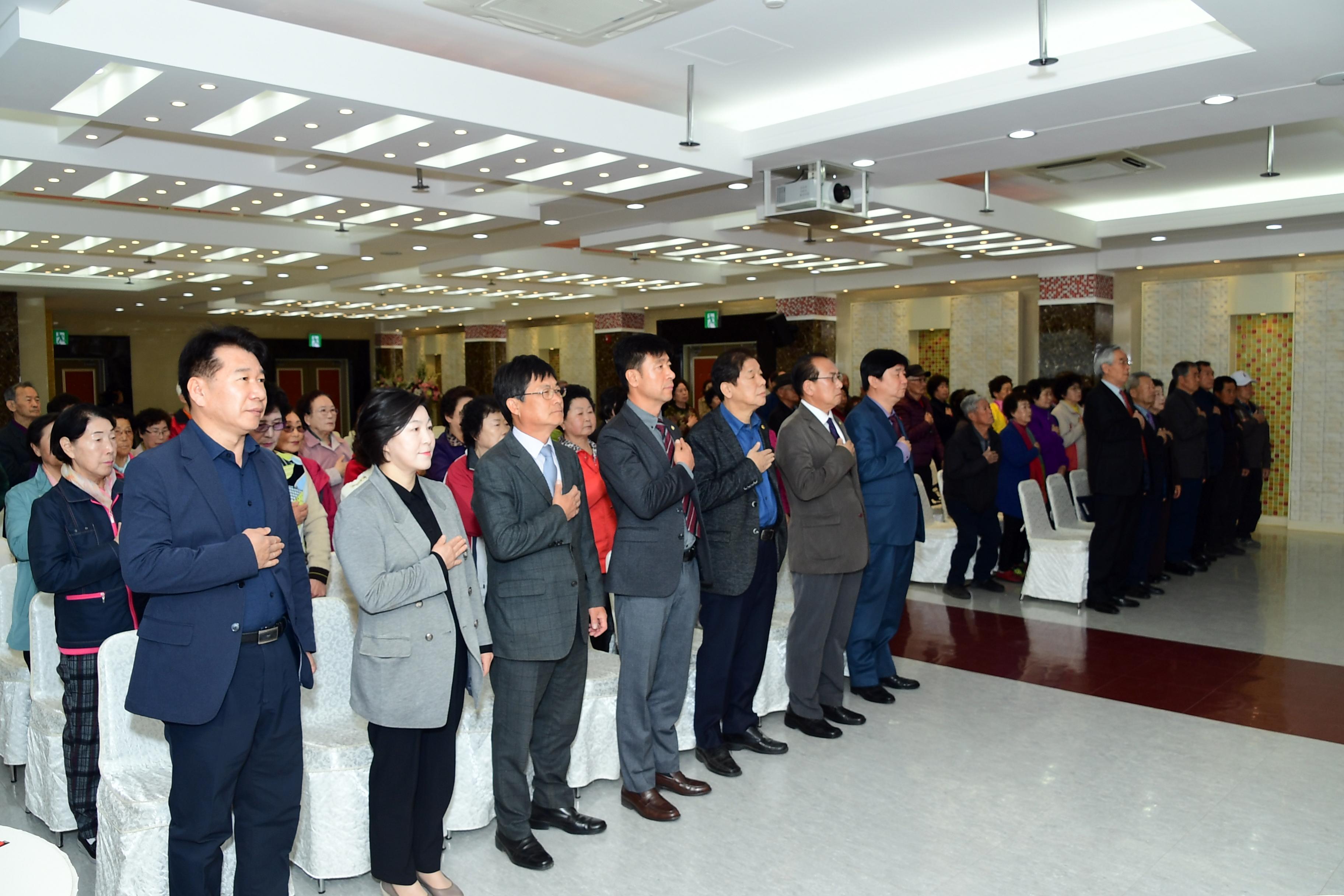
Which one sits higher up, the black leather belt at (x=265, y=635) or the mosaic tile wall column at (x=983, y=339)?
the mosaic tile wall column at (x=983, y=339)

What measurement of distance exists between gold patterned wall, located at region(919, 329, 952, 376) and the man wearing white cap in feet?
18.7

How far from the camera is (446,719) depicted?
3137 mm

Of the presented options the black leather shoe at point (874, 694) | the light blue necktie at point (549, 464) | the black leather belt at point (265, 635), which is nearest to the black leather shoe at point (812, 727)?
the black leather shoe at point (874, 694)

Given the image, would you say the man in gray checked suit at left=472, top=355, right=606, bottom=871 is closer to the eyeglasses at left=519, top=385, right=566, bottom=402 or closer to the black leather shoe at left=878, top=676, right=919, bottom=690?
the eyeglasses at left=519, top=385, right=566, bottom=402

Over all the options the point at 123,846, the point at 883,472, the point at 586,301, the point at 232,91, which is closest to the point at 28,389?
the point at 232,91

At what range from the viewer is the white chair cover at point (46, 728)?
3777 millimetres

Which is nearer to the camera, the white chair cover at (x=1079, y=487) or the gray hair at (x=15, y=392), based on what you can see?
the gray hair at (x=15, y=392)

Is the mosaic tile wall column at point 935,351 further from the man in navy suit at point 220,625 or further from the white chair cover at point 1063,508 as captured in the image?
the man in navy suit at point 220,625

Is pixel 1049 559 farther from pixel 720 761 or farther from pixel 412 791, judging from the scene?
pixel 412 791

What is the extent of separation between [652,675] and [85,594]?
2.13m

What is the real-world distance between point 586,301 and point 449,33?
567 inches

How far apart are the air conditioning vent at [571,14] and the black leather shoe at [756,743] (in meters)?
3.52

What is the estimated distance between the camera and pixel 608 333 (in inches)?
795

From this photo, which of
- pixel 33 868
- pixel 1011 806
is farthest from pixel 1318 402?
pixel 33 868
